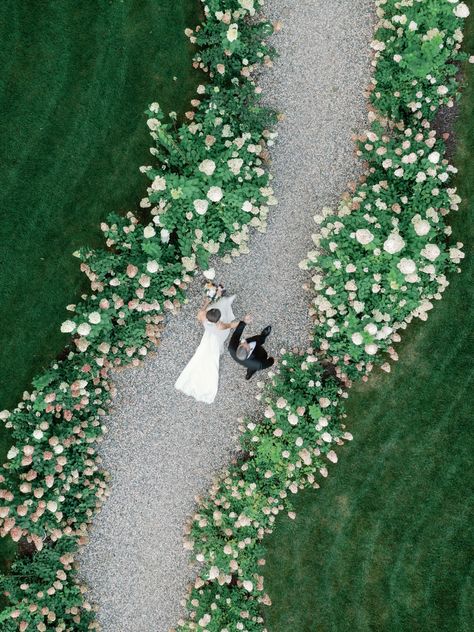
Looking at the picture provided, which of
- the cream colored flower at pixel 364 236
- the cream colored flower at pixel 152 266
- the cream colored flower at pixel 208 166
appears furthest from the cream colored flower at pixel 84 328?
the cream colored flower at pixel 364 236

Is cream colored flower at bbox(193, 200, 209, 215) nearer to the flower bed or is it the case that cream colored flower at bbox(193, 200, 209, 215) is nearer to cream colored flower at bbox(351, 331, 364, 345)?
the flower bed

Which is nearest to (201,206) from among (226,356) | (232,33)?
(232,33)

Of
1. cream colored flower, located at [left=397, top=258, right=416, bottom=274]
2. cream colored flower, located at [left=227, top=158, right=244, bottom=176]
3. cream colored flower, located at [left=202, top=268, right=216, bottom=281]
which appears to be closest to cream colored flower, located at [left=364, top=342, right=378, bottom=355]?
cream colored flower, located at [left=397, top=258, right=416, bottom=274]

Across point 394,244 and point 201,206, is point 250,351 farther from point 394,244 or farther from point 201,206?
point 394,244

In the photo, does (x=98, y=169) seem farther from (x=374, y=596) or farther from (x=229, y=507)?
(x=374, y=596)

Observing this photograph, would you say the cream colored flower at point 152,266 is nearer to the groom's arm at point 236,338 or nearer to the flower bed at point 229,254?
the flower bed at point 229,254

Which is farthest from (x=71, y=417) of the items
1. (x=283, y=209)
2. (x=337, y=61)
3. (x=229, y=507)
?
(x=337, y=61)
